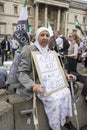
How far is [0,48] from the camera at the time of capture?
1297cm

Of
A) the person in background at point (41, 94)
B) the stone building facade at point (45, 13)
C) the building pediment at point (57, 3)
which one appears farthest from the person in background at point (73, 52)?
the building pediment at point (57, 3)

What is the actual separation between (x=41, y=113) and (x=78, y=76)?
1069mm

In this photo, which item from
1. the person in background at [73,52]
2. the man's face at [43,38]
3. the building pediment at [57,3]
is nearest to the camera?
the man's face at [43,38]

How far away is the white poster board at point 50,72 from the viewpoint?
2453 millimetres

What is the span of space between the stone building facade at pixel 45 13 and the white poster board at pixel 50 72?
1646 inches

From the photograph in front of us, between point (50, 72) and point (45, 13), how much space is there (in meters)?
50.3

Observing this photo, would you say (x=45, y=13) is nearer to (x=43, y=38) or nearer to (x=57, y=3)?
(x=57, y=3)

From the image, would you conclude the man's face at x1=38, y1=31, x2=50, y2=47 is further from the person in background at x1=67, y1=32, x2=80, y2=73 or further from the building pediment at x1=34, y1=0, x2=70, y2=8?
the building pediment at x1=34, y1=0, x2=70, y2=8

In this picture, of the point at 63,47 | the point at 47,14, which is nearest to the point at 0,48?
the point at 63,47

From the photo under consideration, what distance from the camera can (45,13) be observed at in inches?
2008

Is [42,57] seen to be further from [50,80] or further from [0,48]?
[0,48]

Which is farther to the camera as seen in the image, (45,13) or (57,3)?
(57,3)

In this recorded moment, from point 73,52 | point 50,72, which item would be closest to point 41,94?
point 50,72

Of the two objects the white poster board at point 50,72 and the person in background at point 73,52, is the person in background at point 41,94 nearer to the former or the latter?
the white poster board at point 50,72
